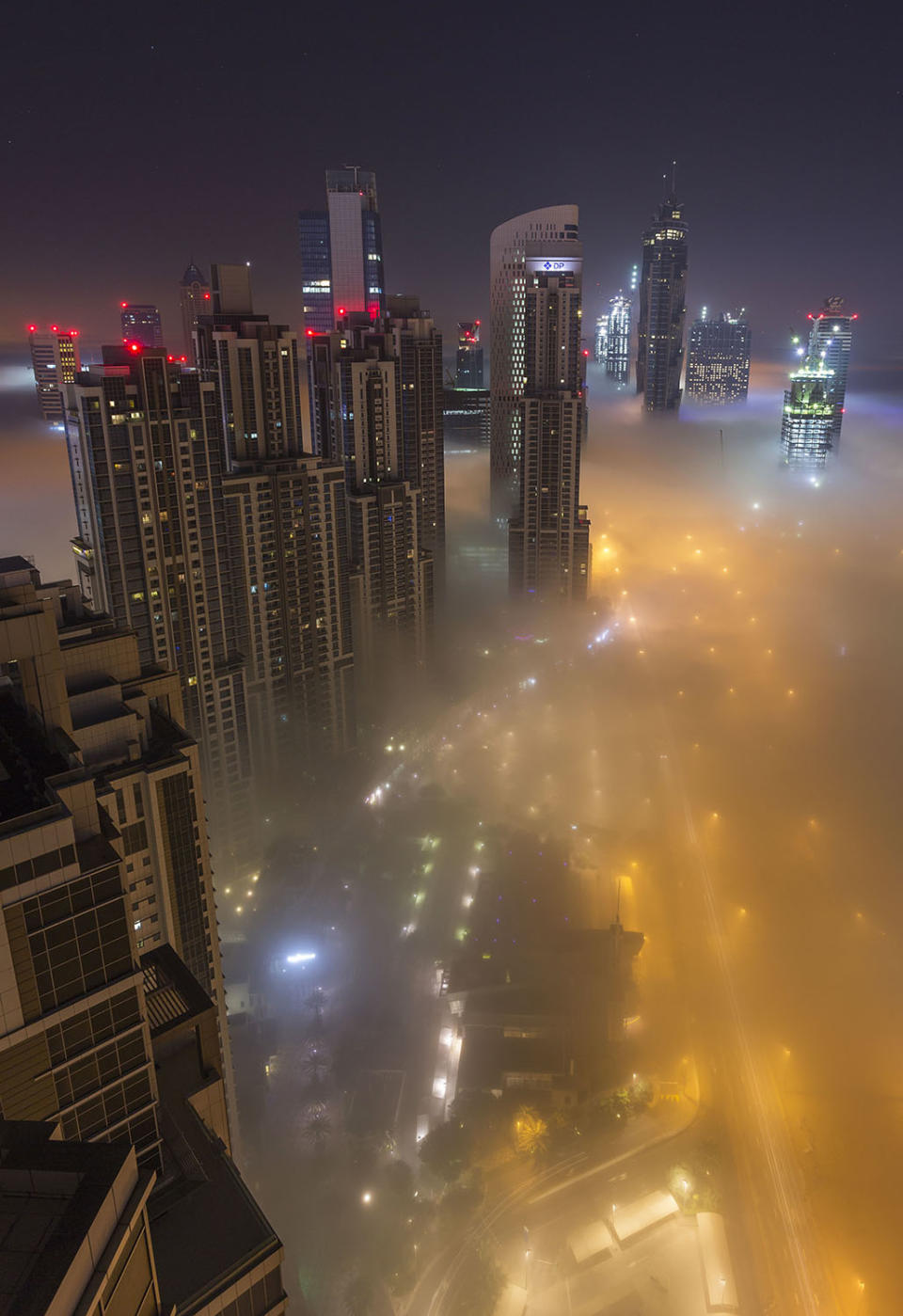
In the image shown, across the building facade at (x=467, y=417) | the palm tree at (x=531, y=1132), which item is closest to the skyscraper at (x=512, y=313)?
the building facade at (x=467, y=417)

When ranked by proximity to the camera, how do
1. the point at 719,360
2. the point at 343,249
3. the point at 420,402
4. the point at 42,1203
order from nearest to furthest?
the point at 42,1203, the point at 420,402, the point at 343,249, the point at 719,360

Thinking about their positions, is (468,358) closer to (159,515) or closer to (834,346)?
(834,346)

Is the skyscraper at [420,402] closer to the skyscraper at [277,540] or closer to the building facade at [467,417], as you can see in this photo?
the skyscraper at [277,540]

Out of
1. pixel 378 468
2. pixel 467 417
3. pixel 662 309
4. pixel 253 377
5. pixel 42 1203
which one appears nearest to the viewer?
pixel 42 1203

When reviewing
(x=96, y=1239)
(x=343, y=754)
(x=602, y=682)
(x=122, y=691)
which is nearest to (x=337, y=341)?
(x=343, y=754)

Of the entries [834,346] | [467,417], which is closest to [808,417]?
[834,346]

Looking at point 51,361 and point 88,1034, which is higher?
point 51,361

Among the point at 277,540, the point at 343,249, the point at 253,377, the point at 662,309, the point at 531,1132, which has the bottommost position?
the point at 531,1132
